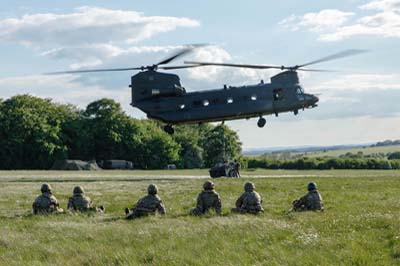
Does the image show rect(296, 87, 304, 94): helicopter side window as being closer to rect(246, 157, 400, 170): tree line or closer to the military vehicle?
the military vehicle

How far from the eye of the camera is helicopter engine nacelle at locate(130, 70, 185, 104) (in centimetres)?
4694

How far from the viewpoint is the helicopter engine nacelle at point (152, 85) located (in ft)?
154

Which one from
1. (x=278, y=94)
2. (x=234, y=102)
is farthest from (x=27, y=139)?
(x=278, y=94)

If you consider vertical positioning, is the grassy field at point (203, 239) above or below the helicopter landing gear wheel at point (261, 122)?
below

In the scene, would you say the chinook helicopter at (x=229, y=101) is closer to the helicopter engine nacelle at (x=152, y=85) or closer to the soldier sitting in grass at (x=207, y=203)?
the helicopter engine nacelle at (x=152, y=85)

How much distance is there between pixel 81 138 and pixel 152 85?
6172cm

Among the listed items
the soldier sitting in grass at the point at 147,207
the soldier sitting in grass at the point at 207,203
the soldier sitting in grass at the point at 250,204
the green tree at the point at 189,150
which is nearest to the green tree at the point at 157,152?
the green tree at the point at 189,150

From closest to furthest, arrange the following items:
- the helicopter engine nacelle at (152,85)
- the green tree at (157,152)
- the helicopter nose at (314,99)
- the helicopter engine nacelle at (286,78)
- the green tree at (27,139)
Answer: the helicopter engine nacelle at (152,85) < the helicopter engine nacelle at (286,78) < the helicopter nose at (314,99) < the green tree at (27,139) < the green tree at (157,152)

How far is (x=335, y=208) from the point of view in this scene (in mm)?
22453

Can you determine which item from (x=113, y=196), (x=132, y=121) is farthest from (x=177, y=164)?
(x=113, y=196)

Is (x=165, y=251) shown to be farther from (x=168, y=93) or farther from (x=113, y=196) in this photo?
(x=168, y=93)

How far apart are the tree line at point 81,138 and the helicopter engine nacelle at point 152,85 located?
5510cm

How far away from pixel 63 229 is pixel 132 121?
314 ft

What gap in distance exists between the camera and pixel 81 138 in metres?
106
